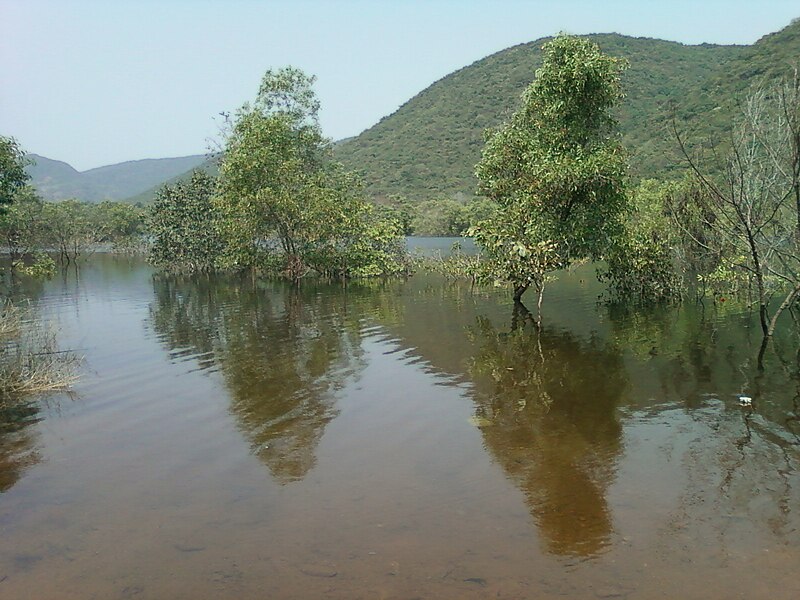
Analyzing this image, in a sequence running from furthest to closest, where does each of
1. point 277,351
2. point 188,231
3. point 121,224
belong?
point 121,224, point 188,231, point 277,351

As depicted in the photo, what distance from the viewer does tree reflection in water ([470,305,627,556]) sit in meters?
8.29

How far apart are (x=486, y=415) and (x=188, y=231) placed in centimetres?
4837

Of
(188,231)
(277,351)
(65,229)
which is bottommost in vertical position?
(277,351)

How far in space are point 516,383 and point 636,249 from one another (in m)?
14.4

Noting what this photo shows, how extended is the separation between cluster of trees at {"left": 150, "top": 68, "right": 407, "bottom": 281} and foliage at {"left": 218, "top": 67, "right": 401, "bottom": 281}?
2.7 inches

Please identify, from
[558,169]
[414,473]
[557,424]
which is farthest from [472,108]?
[414,473]

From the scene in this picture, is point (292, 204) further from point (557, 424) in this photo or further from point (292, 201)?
point (557, 424)

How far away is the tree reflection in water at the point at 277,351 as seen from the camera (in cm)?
1195

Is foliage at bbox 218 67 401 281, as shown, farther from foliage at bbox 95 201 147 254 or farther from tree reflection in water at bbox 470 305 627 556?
foliage at bbox 95 201 147 254

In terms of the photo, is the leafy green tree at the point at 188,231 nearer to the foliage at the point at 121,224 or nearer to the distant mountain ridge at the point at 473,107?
the foliage at the point at 121,224

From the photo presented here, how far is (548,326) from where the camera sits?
912 inches

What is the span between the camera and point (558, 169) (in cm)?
2267

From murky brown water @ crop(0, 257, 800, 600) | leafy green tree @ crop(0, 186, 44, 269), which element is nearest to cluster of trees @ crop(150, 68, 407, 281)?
murky brown water @ crop(0, 257, 800, 600)

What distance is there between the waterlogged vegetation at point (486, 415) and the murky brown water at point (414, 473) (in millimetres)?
49
